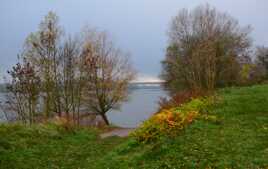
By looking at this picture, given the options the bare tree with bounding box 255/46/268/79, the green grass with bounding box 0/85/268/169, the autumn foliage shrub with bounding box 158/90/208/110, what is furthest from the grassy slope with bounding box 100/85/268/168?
the bare tree with bounding box 255/46/268/79

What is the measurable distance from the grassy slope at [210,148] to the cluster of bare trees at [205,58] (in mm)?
17648

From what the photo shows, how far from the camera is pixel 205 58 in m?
28.2

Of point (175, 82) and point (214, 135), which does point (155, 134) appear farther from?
point (175, 82)

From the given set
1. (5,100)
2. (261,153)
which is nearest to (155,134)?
(261,153)

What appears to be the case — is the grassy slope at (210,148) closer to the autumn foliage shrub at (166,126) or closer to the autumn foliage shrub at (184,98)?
the autumn foliage shrub at (166,126)

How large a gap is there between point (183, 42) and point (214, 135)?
83.4ft

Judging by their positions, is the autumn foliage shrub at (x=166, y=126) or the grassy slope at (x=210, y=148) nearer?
the grassy slope at (x=210, y=148)

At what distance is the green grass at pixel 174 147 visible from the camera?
757cm

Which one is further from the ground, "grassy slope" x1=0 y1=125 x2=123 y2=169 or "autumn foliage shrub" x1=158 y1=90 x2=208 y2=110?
"autumn foliage shrub" x1=158 y1=90 x2=208 y2=110

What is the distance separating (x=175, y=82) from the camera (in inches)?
1313

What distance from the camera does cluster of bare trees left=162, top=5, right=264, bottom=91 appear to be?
1152 inches

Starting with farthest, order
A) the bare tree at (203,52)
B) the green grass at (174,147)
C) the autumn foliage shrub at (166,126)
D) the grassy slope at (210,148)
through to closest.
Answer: the bare tree at (203,52), the autumn foliage shrub at (166,126), the green grass at (174,147), the grassy slope at (210,148)

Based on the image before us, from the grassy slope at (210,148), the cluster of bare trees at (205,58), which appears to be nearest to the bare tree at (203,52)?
the cluster of bare trees at (205,58)

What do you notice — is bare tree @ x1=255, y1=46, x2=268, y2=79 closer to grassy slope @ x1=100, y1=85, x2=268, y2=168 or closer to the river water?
the river water
